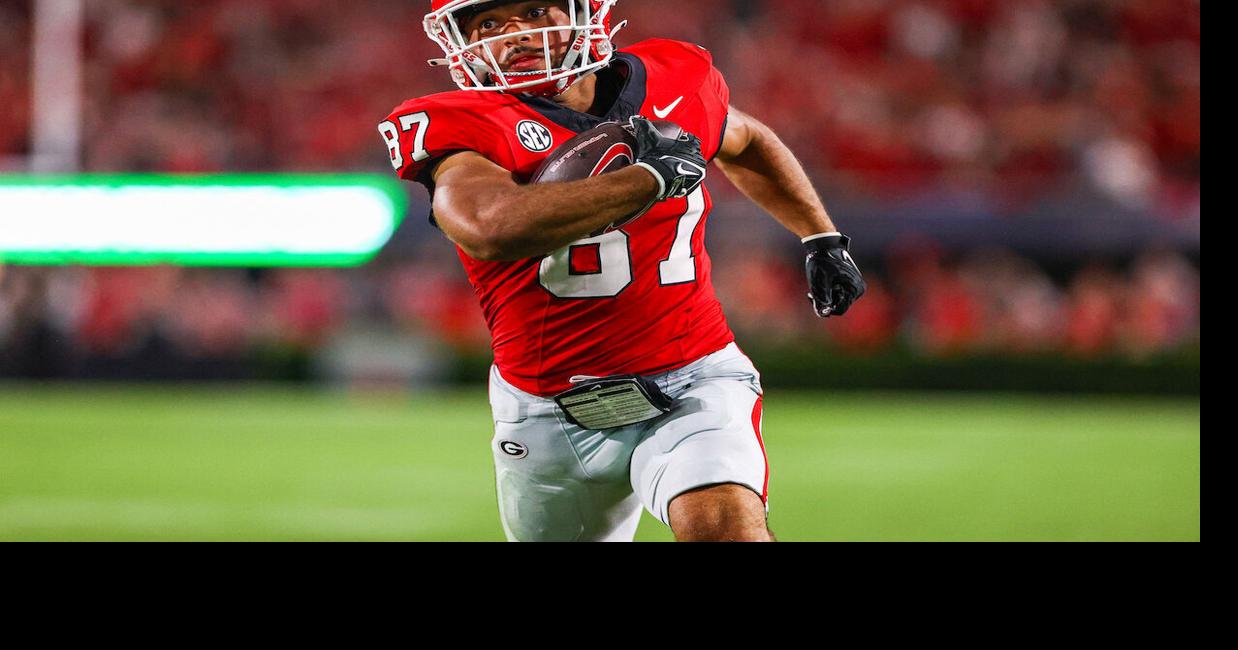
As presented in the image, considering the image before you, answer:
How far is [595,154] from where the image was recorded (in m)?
2.43

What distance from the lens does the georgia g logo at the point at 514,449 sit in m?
2.68

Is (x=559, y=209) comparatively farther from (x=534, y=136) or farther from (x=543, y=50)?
(x=543, y=50)

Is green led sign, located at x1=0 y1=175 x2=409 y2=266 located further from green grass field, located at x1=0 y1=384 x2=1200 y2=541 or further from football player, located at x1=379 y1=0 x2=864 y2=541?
football player, located at x1=379 y1=0 x2=864 y2=541

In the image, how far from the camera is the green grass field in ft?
16.6

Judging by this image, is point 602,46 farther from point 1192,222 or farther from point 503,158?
point 1192,222

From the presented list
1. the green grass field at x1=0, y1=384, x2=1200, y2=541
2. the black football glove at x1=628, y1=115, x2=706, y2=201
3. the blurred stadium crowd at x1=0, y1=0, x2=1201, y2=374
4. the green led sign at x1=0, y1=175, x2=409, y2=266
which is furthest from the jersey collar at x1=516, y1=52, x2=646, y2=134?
the green led sign at x1=0, y1=175, x2=409, y2=266

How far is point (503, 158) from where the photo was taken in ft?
8.13

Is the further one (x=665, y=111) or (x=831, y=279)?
(x=831, y=279)

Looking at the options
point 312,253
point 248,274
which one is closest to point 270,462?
point 312,253

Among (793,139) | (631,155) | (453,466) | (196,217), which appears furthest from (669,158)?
(793,139)

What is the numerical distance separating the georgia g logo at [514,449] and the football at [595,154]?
48 cm

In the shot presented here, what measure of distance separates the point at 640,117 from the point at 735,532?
74cm

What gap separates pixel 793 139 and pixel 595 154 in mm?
9024
